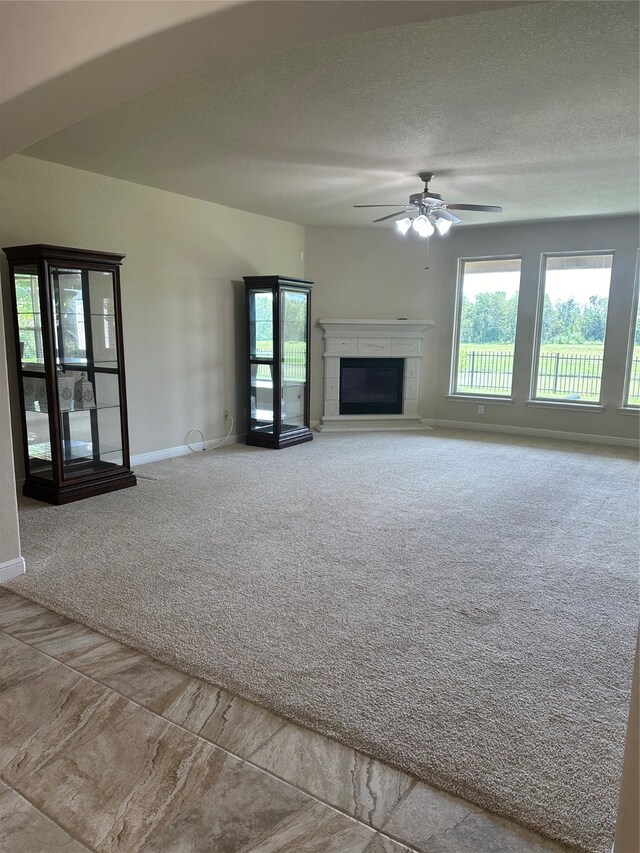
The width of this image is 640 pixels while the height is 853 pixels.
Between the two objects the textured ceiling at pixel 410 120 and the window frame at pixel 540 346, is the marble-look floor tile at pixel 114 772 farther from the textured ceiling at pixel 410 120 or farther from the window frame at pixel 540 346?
the window frame at pixel 540 346

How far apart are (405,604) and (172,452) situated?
365cm

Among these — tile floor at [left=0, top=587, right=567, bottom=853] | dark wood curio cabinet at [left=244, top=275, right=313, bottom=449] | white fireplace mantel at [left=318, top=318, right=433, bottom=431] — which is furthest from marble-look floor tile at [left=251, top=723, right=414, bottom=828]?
white fireplace mantel at [left=318, top=318, right=433, bottom=431]

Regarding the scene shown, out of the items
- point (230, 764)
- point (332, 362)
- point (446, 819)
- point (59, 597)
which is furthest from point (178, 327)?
point (446, 819)

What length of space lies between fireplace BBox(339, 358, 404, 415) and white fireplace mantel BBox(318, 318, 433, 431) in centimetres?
9

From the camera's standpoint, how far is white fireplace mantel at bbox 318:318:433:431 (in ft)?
24.1

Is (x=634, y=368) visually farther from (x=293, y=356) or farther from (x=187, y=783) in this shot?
(x=187, y=783)

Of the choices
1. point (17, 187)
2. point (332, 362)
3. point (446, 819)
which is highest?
point (17, 187)

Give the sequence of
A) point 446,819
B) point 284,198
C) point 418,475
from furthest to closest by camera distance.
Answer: point 284,198 < point 418,475 < point 446,819

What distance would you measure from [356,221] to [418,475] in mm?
3346

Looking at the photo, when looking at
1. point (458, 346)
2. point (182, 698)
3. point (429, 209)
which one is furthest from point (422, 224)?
point (182, 698)

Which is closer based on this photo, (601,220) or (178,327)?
(178,327)

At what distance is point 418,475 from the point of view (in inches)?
205

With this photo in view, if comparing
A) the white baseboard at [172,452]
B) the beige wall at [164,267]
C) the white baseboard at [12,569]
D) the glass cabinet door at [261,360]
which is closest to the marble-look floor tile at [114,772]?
the white baseboard at [12,569]

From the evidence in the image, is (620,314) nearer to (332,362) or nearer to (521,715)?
(332,362)
